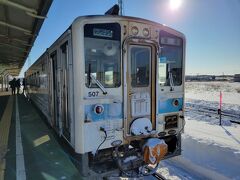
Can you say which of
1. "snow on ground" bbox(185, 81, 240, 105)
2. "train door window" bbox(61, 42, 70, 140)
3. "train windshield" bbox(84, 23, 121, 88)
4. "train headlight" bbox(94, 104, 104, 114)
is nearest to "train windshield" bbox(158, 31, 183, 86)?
"train windshield" bbox(84, 23, 121, 88)

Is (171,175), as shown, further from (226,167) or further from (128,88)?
(128,88)

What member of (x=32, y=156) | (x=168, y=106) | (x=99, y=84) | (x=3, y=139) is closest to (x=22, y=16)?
(x=3, y=139)

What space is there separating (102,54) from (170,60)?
155 centimetres

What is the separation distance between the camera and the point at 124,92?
12.2 feet

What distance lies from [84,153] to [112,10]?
8.30ft

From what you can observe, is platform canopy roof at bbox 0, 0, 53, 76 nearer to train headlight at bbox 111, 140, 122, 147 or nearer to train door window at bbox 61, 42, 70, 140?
train door window at bbox 61, 42, 70, 140

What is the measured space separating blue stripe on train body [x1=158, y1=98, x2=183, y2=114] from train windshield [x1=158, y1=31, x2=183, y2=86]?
1.14 ft

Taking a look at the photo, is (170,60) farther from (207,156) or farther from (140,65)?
(207,156)

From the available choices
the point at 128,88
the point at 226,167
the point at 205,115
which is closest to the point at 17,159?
the point at 128,88

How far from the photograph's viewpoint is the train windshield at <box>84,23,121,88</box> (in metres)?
3.42

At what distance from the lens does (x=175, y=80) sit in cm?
448

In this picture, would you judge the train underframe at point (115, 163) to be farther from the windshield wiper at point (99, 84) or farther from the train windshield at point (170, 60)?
the train windshield at point (170, 60)

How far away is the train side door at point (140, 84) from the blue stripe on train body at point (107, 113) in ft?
0.59

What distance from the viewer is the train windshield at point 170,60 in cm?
420
